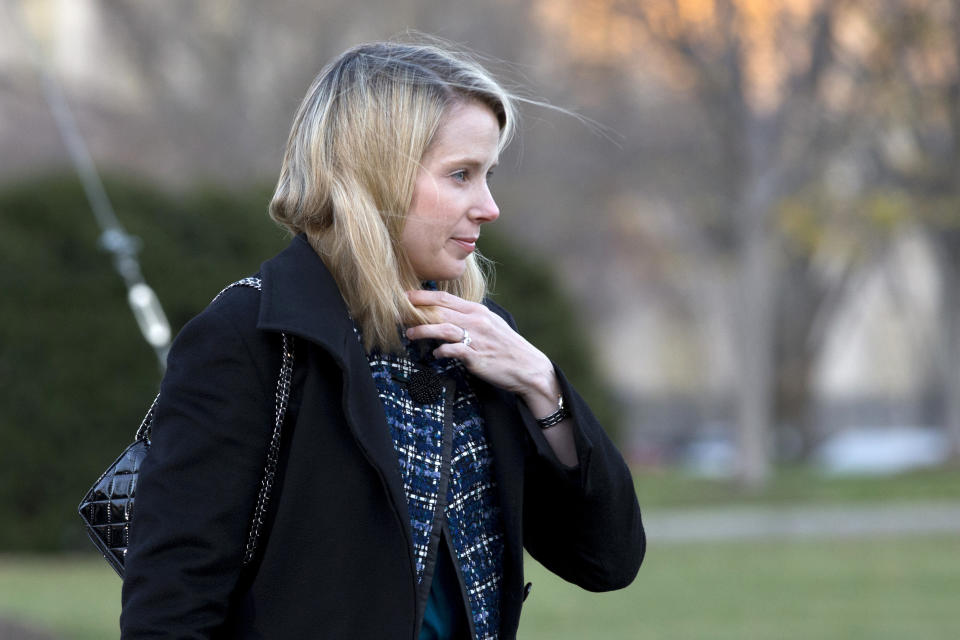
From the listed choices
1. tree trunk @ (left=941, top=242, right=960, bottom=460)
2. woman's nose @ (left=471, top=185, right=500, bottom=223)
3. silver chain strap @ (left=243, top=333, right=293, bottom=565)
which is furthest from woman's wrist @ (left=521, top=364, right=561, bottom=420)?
tree trunk @ (left=941, top=242, right=960, bottom=460)

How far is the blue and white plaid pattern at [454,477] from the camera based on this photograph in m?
2.39

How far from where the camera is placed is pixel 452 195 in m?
2.48

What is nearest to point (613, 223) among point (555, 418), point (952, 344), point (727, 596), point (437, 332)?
point (952, 344)

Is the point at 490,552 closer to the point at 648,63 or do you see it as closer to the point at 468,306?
the point at 468,306

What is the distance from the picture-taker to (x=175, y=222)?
44.3ft

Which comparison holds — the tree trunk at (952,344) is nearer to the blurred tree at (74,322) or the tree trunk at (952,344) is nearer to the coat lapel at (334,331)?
the blurred tree at (74,322)

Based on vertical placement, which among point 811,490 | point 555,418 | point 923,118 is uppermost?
point 923,118

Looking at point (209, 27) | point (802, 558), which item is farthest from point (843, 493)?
point (209, 27)

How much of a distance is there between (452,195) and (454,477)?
0.49 meters

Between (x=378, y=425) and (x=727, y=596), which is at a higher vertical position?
(x=727, y=596)

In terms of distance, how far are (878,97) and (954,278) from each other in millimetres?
5439

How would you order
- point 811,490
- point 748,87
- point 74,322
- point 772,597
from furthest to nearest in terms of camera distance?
point 811,490 → point 748,87 → point 74,322 → point 772,597

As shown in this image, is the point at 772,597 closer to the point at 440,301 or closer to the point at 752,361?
the point at 440,301

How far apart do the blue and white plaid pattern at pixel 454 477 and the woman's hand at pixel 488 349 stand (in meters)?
0.07
